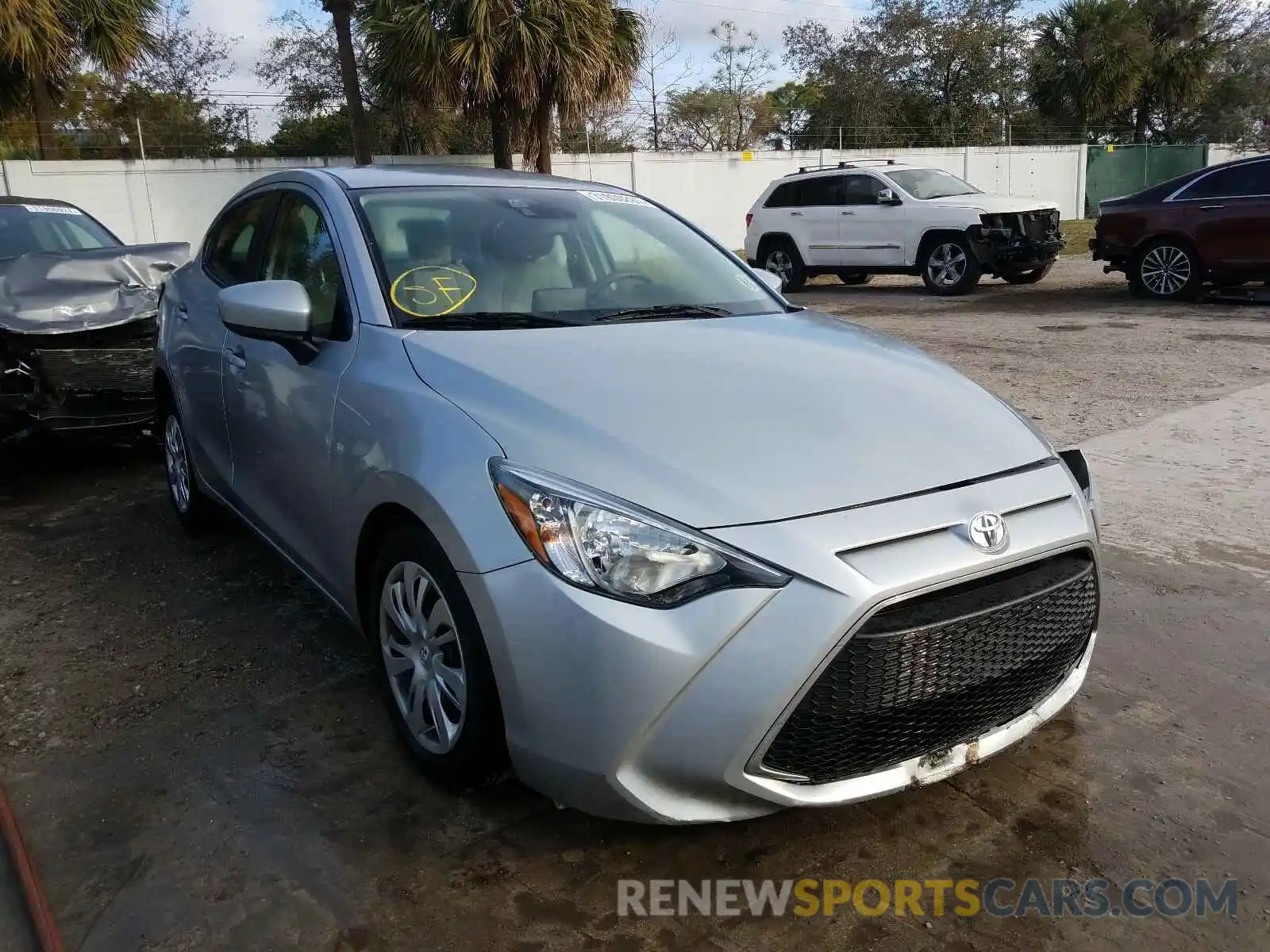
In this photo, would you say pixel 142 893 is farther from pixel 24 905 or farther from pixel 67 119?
pixel 67 119

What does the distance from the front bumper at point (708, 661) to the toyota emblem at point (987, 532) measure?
0.02 metres

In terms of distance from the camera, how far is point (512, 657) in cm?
→ 219

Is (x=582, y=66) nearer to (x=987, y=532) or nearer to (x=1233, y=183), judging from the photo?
(x=1233, y=183)

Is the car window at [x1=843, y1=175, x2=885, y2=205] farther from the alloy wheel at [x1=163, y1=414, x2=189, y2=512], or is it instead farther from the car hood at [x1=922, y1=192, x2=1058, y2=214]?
the alloy wheel at [x1=163, y1=414, x2=189, y2=512]

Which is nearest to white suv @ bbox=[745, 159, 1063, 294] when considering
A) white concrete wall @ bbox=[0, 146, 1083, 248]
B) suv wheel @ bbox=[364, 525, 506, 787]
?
white concrete wall @ bbox=[0, 146, 1083, 248]

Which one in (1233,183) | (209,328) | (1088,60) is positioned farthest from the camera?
(1088,60)

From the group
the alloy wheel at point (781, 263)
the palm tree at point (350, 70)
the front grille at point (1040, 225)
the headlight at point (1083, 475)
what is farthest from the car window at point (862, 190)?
the headlight at point (1083, 475)

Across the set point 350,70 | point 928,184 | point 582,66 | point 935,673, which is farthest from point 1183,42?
point 935,673

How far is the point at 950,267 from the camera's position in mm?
13367

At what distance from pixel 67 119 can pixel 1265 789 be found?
17958 millimetres

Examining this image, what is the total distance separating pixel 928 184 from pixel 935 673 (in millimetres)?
12748

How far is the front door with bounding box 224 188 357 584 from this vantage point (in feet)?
9.89

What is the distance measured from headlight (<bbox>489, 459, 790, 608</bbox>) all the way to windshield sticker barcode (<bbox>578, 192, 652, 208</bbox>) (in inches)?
75.6

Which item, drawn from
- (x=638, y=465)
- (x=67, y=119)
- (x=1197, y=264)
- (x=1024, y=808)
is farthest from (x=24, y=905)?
→ (x=67, y=119)
